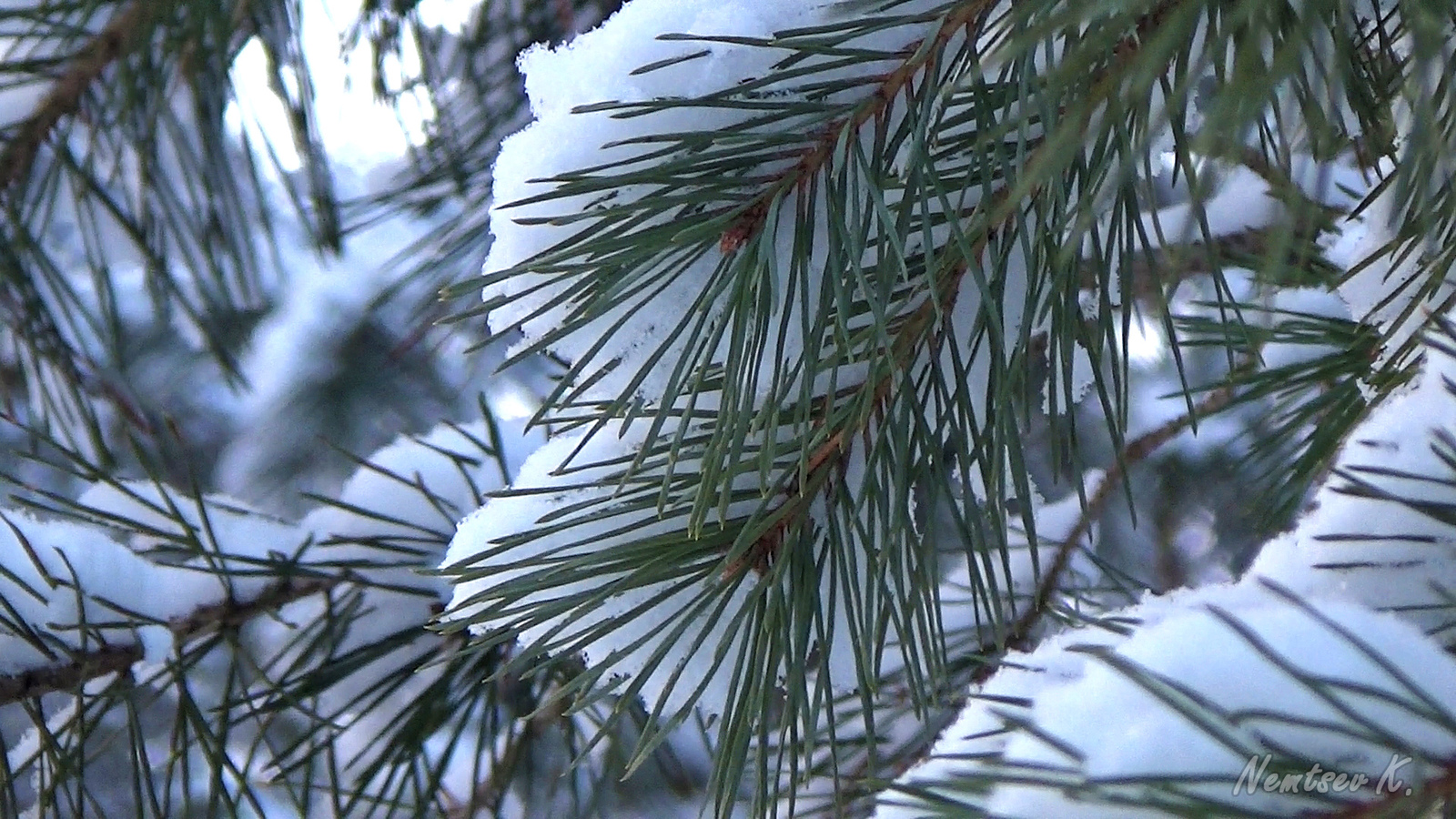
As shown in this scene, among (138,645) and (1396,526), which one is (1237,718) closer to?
(1396,526)

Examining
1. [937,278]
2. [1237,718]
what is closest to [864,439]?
[937,278]

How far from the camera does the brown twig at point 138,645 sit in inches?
23.5

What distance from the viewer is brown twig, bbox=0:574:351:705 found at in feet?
1.95

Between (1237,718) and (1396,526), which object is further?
(1396,526)

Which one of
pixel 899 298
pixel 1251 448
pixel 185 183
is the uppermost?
pixel 185 183

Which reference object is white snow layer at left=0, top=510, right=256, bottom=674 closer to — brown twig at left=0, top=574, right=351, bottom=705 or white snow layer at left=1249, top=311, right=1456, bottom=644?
brown twig at left=0, top=574, right=351, bottom=705

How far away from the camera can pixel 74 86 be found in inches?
31.4

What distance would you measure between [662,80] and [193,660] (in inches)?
17.3

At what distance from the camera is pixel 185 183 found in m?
0.84

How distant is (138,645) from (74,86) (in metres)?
0.38

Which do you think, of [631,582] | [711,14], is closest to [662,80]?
[711,14]

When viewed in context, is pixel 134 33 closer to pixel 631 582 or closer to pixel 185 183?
pixel 185 183
